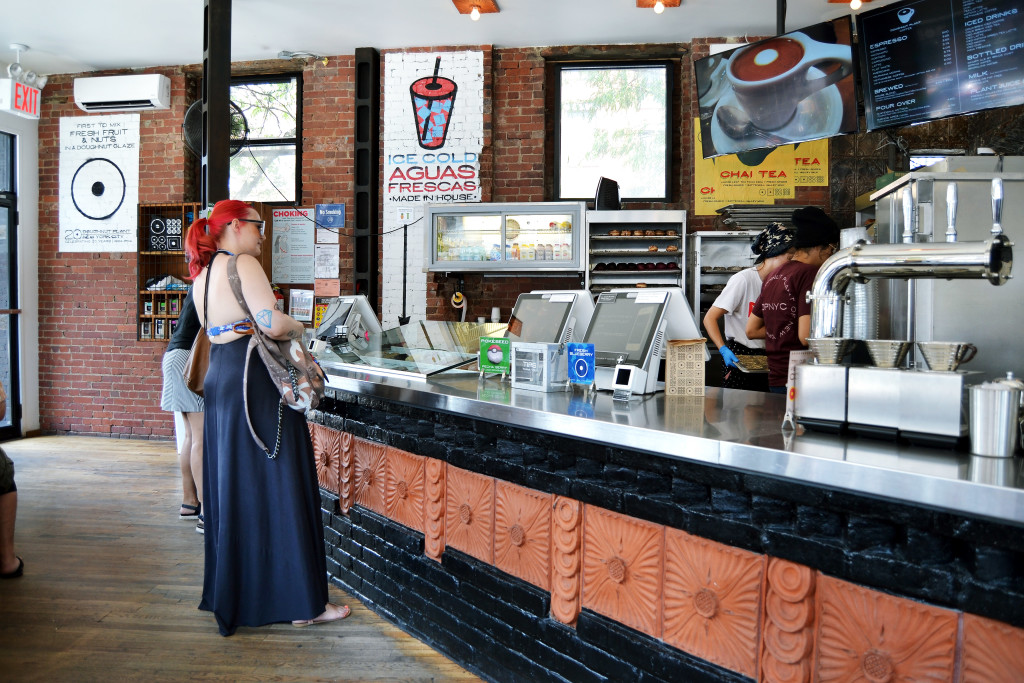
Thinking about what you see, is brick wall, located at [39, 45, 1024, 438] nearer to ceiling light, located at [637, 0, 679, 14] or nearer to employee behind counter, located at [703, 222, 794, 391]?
ceiling light, located at [637, 0, 679, 14]

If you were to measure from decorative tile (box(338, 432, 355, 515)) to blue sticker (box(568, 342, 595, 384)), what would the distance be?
127cm

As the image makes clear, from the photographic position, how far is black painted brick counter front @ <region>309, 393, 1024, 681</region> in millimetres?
1355

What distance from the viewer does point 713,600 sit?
5.76ft

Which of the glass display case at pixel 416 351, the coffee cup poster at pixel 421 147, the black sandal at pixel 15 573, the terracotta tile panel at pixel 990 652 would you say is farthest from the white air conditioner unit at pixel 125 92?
the terracotta tile panel at pixel 990 652

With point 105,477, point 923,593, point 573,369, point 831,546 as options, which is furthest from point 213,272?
point 105,477

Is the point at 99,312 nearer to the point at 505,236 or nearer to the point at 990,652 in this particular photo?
the point at 505,236

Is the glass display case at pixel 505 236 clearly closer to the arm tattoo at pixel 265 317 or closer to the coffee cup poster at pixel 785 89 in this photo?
the coffee cup poster at pixel 785 89

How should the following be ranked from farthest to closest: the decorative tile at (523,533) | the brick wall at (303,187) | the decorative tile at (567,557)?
the brick wall at (303,187) < the decorative tile at (523,533) < the decorative tile at (567,557)

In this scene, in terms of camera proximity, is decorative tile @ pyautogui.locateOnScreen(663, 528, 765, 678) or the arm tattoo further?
the arm tattoo

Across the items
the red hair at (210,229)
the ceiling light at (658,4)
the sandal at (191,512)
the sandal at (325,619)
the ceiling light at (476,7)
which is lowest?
the sandal at (325,619)

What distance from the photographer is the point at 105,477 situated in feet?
19.0

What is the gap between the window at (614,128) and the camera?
22.5 ft

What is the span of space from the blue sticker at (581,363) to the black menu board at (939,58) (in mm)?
3009

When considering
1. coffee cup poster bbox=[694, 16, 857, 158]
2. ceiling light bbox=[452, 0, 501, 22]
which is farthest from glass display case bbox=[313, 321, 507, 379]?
ceiling light bbox=[452, 0, 501, 22]
